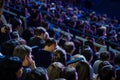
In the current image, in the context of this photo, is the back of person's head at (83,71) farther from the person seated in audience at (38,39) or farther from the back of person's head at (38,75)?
the person seated in audience at (38,39)

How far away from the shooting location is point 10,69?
349 cm

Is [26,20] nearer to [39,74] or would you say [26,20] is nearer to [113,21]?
[39,74]

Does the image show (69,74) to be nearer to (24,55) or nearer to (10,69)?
(10,69)

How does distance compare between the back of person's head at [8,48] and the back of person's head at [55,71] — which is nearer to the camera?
the back of person's head at [55,71]

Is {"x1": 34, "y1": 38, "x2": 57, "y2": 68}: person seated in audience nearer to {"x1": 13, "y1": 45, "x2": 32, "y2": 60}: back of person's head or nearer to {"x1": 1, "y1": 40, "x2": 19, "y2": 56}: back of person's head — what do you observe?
{"x1": 1, "y1": 40, "x2": 19, "y2": 56}: back of person's head

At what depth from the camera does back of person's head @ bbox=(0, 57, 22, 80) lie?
3467mm

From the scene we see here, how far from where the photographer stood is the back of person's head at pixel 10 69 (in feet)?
11.4

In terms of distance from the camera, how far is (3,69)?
3.52m

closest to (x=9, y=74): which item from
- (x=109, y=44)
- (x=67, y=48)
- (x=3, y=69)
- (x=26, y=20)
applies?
(x=3, y=69)

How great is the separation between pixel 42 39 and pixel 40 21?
348 cm

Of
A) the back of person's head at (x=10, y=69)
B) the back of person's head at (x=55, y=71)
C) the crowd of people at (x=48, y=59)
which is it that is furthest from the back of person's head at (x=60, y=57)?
the back of person's head at (x=10, y=69)

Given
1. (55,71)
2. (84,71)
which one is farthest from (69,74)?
(84,71)

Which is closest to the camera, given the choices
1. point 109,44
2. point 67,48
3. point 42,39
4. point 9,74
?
point 9,74

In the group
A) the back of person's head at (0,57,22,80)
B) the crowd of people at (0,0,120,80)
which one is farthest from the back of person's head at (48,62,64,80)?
the back of person's head at (0,57,22,80)
